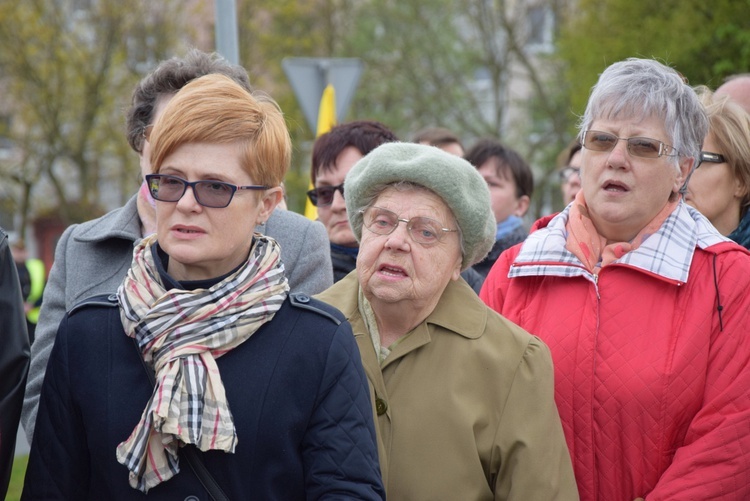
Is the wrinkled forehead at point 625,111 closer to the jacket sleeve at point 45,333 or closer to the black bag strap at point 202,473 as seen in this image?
the black bag strap at point 202,473

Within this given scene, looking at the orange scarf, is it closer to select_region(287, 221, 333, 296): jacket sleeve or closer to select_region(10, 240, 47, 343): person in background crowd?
select_region(287, 221, 333, 296): jacket sleeve

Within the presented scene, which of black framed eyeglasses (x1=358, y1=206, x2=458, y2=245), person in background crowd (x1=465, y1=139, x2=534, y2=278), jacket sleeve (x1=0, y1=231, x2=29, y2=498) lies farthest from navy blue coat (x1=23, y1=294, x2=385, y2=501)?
person in background crowd (x1=465, y1=139, x2=534, y2=278)

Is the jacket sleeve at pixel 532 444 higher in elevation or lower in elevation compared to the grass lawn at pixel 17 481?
higher

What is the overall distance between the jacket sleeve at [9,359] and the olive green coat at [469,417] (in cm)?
109

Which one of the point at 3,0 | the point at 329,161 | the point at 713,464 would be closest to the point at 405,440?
the point at 713,464

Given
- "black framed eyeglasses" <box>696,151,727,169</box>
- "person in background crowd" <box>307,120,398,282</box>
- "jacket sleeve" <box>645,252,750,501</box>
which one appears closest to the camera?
Answer: "jacket sleeve" <box>645,252,750,501</box>

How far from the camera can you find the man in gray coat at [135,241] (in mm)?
3711

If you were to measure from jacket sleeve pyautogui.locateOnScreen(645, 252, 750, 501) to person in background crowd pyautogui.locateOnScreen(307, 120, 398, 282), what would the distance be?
196cm

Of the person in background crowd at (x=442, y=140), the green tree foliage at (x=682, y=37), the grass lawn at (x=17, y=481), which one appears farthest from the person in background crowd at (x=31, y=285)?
the green tree foliage at (x=682, y=37)

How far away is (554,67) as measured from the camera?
23906 mm

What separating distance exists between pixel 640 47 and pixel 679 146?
5.98 m

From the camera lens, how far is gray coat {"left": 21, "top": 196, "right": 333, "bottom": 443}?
3.68 metres

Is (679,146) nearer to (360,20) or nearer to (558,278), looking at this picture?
(558,278)

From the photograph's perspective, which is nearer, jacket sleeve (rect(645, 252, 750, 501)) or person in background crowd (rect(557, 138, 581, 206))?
jacket sleeve (rect(645, 252, 750, 501))
